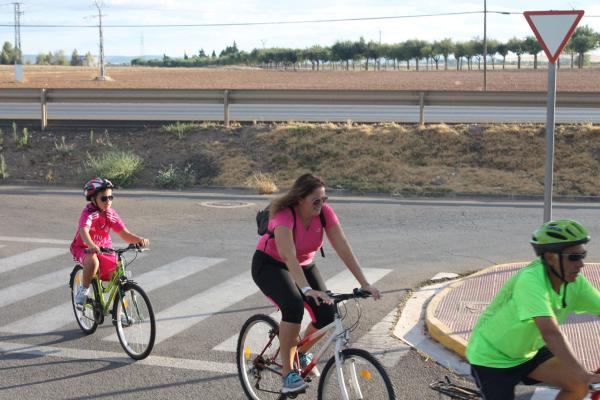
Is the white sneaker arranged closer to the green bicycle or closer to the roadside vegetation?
the green bicycle

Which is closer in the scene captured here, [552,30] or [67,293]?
A: [552,30]

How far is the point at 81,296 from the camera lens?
8445 mm

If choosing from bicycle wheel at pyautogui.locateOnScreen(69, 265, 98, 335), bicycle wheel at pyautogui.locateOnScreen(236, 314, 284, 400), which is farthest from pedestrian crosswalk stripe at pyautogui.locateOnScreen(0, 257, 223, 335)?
bicycle wheel at pyautogui.locateOnScreen(236, 314, 284, 400)

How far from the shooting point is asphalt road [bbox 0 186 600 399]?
724 cm

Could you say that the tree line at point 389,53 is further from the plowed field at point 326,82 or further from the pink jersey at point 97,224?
the pink jersey at point 97,224

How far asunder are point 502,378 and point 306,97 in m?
18.9

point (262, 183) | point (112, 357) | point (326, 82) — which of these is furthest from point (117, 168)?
point (326, 82)

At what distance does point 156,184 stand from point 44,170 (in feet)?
10.9

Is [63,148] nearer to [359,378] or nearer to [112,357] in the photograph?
[112,357]

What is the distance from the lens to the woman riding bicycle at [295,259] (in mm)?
5910

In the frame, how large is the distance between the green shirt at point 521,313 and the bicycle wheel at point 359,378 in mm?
925

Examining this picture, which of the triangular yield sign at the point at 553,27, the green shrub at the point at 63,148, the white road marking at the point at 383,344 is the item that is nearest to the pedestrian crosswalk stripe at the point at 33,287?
the white road marking at the point at 383,344

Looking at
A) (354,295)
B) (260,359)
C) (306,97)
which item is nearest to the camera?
(354,295)

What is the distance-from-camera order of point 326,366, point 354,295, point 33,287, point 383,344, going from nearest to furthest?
point 354,295 → point 326,366 → point 383,344 → point 33,287
